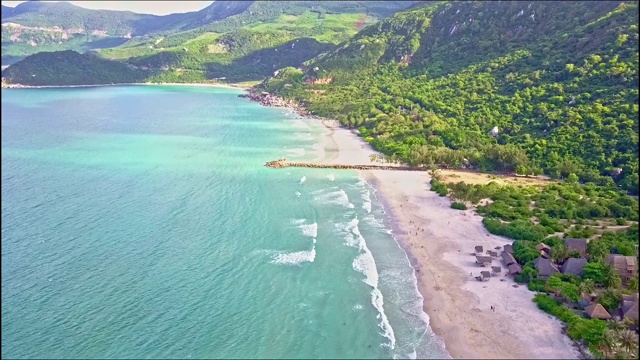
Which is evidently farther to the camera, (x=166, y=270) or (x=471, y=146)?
(x=471, y=146)

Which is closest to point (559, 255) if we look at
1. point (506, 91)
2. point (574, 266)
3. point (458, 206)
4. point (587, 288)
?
point (574, 266)

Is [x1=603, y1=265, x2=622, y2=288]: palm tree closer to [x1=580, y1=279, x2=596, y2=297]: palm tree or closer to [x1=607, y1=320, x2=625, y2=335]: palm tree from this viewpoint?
[x1=580, y1=279, x2=596, y2=297]: palm tree

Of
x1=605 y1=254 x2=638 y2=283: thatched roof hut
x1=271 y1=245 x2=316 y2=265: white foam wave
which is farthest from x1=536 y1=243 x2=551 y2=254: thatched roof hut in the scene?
x1=271 y1=245 x2=316 y2=265: white foam wave

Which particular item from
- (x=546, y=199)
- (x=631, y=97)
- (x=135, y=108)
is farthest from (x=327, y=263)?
(x=135, y=108)

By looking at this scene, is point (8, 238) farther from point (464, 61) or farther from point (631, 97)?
point (464, 61)

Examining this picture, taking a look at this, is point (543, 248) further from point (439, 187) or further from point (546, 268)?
point (439, 187)

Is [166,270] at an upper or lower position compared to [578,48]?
lower
